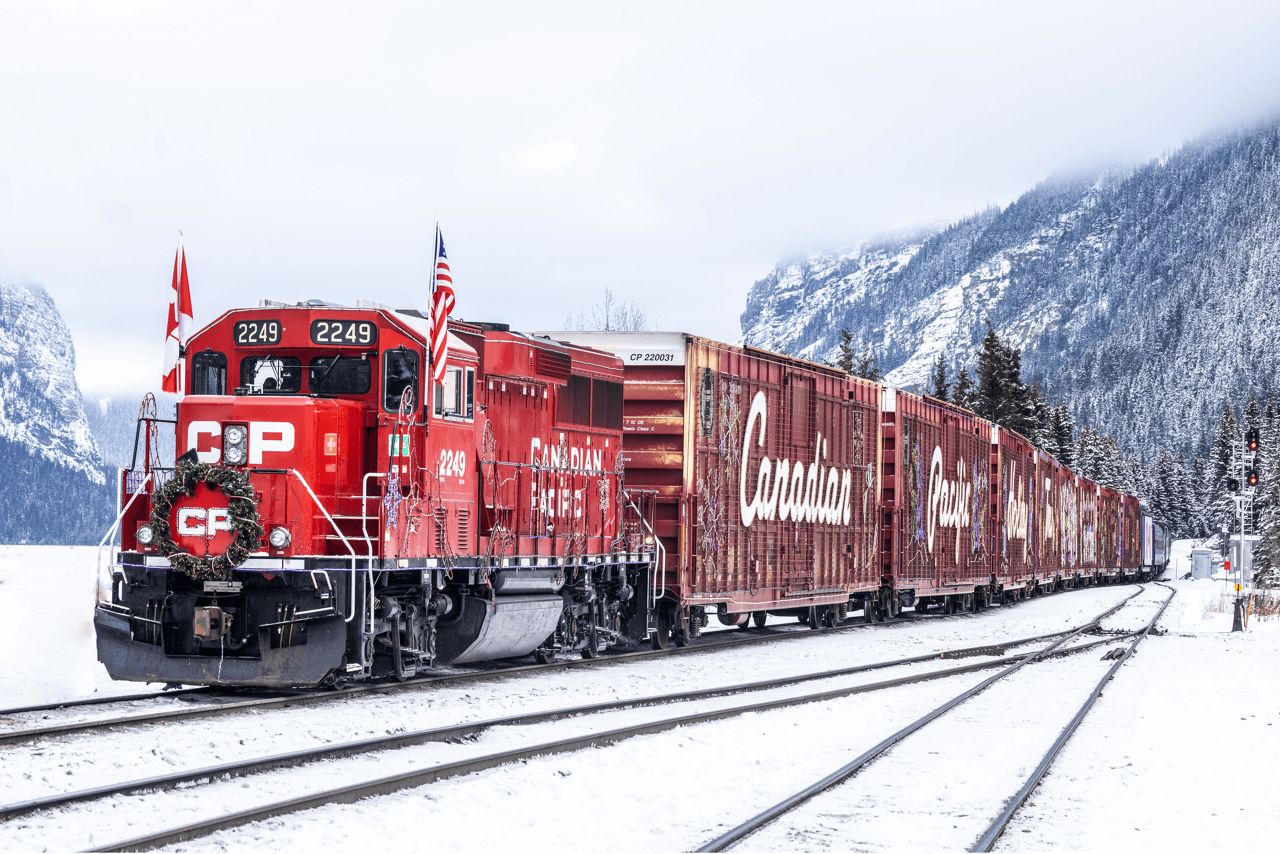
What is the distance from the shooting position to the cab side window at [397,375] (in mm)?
15594

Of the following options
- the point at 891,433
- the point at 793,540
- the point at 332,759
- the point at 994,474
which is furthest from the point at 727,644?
the point at 994,474

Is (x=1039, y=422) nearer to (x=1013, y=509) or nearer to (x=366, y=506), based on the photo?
(x=1013, y=509)

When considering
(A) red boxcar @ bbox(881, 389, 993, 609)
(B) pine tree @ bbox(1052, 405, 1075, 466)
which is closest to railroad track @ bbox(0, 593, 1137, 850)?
(A) red boxcar @ bbox(881, 389, 993, 609)

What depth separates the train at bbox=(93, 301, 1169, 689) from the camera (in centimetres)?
1473

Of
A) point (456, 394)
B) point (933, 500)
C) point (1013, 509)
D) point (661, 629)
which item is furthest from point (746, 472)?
point (1013, 509)

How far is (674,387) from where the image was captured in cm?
2211

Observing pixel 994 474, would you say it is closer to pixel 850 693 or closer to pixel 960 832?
pixel 850 693

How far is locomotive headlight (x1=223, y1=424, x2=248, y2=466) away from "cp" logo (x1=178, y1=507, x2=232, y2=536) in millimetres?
532

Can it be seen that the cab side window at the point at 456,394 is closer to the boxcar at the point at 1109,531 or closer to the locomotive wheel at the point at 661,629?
the locomotive wheel at the point at 661,629

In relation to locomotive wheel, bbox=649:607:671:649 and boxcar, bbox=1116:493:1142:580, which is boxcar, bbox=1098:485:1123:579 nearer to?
boxcar, bbox=1116:493:1142:580

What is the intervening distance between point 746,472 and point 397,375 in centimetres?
961

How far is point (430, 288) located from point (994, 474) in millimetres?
29201

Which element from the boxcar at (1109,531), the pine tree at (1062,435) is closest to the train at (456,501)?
the boxcar at (1109,531)

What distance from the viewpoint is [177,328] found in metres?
15.8
